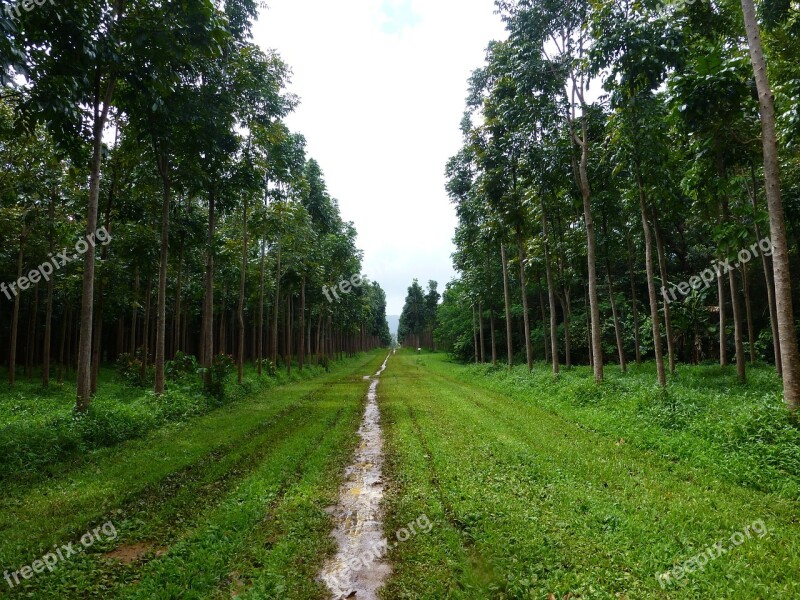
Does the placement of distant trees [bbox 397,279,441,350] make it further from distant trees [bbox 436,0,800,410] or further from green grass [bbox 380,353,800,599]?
green grass [bbox 380,353,800,599]

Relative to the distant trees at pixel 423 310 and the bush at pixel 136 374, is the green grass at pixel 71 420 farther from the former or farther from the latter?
the distant trees at pixel 423 310

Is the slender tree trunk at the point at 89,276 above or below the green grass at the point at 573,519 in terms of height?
above

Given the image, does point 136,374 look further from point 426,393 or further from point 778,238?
point 778,238

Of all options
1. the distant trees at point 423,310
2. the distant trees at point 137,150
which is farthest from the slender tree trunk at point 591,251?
the distant trees at point 423,310

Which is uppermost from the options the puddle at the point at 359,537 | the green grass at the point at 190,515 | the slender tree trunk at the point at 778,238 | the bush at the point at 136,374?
the slender tree trunk at the point at 778,238

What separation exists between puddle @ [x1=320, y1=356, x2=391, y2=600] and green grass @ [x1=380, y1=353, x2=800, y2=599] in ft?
0.62

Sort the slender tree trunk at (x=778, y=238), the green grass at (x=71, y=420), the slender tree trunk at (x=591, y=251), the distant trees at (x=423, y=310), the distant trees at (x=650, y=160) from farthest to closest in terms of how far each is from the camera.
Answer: the distant trees at (x=423, y=310), the slender tree trunk at (x=591, y=251), the distant trees at (x=650, y=160), the green grass at (x=71, y=420), the slender tree trunk at (x=778, y=238)

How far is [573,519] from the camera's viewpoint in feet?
17.4

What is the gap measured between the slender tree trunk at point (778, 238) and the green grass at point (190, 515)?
8.25 meters

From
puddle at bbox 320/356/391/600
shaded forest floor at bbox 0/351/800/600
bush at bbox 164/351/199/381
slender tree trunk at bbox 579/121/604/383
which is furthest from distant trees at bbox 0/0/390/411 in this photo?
slender tree trunk at bbox 579/121/604/383

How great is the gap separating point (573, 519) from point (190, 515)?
4946 mm

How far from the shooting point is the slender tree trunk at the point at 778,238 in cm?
759

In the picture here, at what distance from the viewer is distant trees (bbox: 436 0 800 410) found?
9.42 meters

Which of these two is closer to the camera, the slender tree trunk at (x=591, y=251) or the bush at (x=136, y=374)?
the slender tree trunk at (x=591, y=251)
